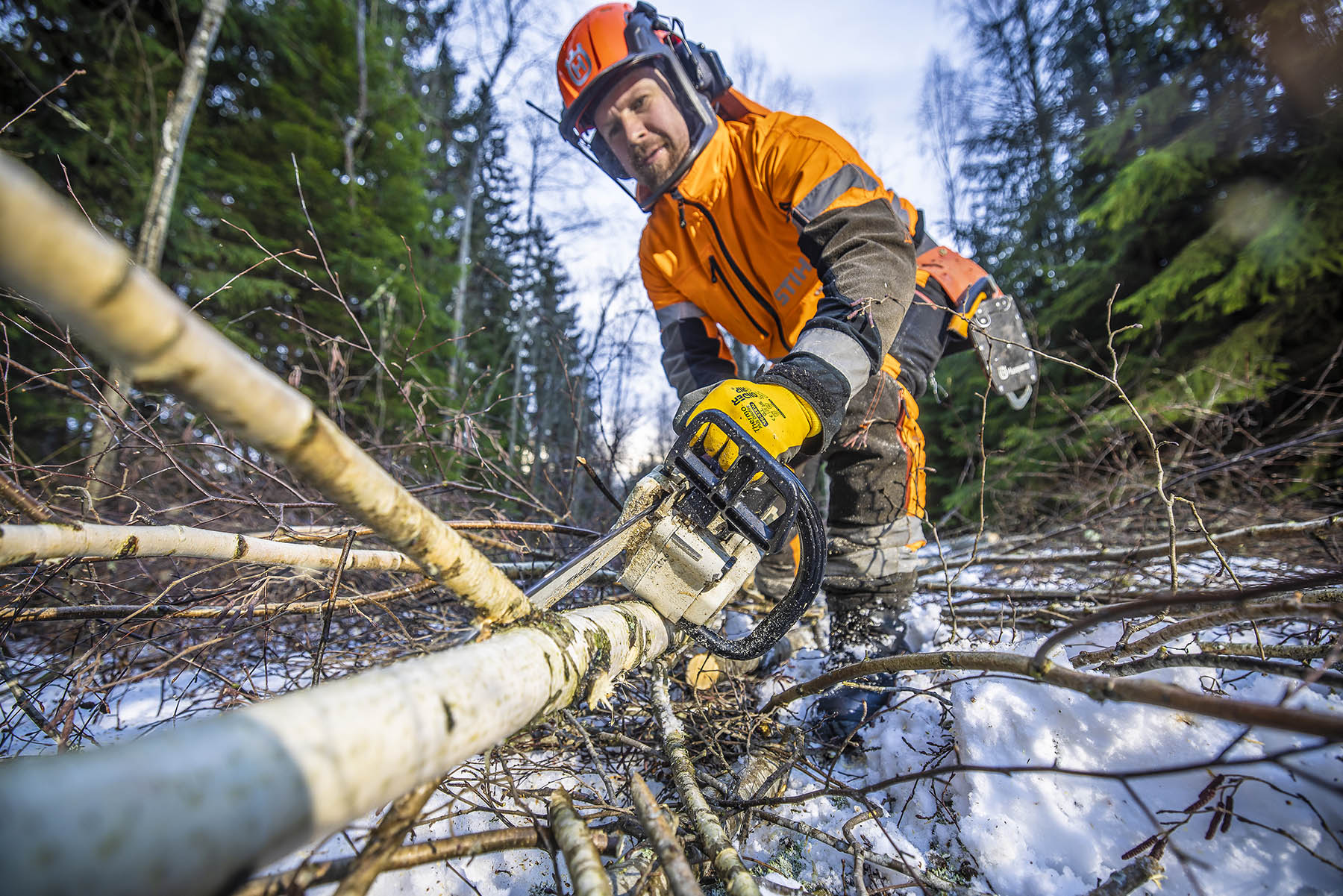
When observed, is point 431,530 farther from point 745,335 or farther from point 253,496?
point 745,335

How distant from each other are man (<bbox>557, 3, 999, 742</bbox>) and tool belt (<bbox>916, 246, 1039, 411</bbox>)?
0.06m

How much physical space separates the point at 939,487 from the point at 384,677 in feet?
27.8

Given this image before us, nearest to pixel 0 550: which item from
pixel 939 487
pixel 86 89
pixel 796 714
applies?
pixel 796 714

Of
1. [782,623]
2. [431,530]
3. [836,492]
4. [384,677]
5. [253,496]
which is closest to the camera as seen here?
[384,677]

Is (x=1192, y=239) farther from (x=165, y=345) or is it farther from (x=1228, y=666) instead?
(x=165, y=345)

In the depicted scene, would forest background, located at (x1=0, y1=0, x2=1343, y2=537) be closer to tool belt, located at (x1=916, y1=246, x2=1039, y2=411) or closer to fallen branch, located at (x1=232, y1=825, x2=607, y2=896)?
tool belt, located at (x1=916, y1=246, x2=1039, y2=411)

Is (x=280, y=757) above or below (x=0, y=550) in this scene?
below

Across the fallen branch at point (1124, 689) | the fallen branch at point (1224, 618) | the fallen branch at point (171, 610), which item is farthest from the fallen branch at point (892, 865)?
the fallen branch at point (171, 610)

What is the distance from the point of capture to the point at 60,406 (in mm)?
5719

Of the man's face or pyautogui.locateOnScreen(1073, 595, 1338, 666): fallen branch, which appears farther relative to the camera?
the man's face

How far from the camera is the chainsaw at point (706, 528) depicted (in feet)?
4.64

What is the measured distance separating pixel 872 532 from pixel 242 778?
6.77 ft

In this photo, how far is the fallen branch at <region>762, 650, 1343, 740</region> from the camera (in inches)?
23.8

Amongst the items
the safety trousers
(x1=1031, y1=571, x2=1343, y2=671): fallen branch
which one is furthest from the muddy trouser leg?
(x1=1031, y1=571, x2=1343, y2=671): fallen branch
